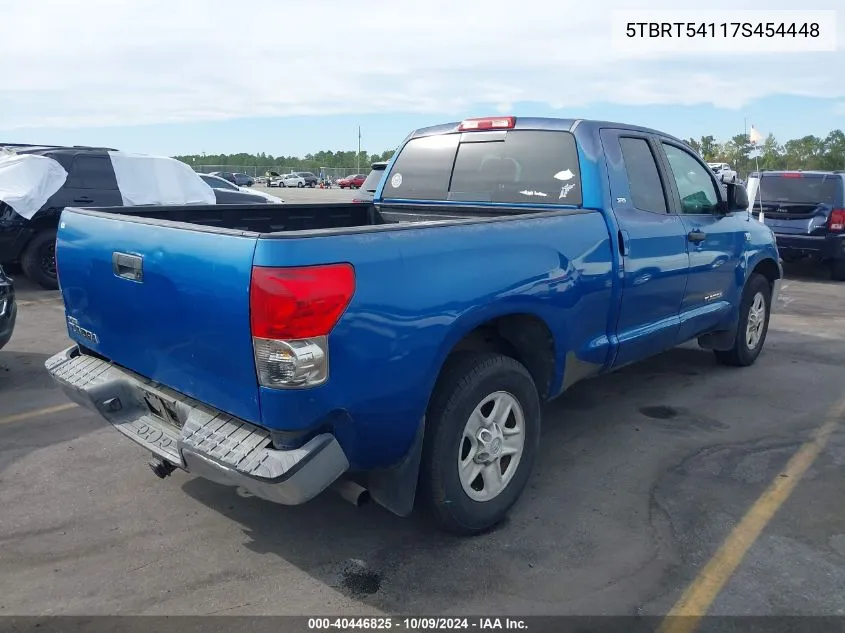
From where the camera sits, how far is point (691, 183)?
5.11 metres

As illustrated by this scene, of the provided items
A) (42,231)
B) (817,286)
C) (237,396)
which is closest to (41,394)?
(237,396)

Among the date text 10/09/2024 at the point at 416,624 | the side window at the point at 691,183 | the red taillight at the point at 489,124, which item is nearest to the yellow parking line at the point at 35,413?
the date text 10/09/2024 at the point at 416,624

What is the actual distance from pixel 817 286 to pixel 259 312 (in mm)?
10892

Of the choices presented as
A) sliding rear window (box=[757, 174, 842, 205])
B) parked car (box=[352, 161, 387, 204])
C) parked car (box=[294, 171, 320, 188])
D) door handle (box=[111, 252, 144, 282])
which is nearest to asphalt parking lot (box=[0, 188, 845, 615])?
door handle (box=[111, 252, 144, 282])

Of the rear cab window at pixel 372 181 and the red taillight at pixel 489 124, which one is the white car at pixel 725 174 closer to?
the red taillight at pixel 489 124

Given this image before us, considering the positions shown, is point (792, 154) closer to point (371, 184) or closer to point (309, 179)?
point (309, 179)

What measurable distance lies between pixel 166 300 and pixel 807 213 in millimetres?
11033

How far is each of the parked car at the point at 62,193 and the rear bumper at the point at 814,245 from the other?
980 centimetres

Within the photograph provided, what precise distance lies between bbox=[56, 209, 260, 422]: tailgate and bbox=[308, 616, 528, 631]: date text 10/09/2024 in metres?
0.85

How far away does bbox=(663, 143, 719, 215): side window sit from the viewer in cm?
495

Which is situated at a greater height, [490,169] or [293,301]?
[490,169]

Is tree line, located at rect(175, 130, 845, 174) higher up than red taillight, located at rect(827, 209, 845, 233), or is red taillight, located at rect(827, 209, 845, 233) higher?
tree line, located at rect(175, 130, 845, 174)

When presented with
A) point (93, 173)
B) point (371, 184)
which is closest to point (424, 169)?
point (371, 184)

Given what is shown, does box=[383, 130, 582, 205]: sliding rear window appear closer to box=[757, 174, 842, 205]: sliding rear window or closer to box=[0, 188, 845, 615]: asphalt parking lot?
box=[0, 188, 845, 615]: asphalt parking lot
